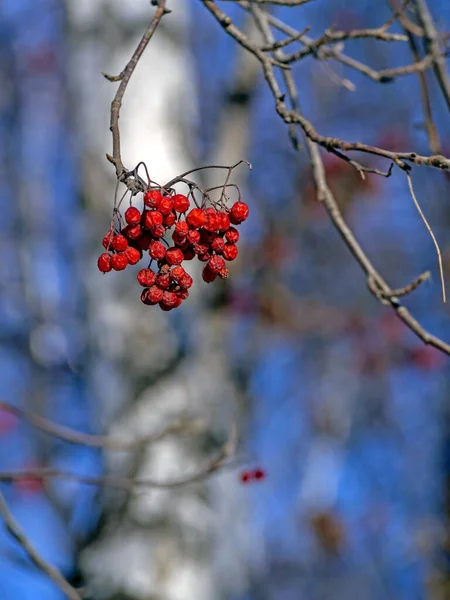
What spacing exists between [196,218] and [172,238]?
0.15ft

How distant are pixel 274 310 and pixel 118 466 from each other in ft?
12.4

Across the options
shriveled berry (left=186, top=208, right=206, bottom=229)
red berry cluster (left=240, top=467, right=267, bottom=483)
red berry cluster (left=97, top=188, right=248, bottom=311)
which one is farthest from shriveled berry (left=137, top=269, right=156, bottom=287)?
red berry cluster (left=240, top=467, right=267, bottom=483)

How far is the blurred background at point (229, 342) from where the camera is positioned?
8.24ft

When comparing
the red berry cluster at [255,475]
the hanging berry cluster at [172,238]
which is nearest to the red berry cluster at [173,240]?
the hanging berry cluster at [172,238]

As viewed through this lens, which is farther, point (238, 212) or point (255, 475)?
point (255, 475)

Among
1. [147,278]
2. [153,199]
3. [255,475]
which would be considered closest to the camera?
[153,199]

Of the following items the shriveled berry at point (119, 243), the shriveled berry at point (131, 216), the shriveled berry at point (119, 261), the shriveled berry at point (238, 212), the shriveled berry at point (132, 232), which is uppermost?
the shriveled berry at point (238, 212)

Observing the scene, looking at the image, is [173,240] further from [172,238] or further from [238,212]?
[238,212]

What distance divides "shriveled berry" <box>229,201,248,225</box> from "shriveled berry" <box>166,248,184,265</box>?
111 mm

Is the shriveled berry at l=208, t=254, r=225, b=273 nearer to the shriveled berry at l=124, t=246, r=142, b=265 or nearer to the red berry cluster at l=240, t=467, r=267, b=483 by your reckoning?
the shriveled berry at l=124, t=246, r=142, b=265

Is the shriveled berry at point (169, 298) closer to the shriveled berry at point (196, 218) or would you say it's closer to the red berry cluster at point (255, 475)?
the shriveled berry at point (196, 218)

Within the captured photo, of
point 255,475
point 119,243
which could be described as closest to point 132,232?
point 119,243

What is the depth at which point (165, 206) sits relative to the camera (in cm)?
100

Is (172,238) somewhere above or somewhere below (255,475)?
above
